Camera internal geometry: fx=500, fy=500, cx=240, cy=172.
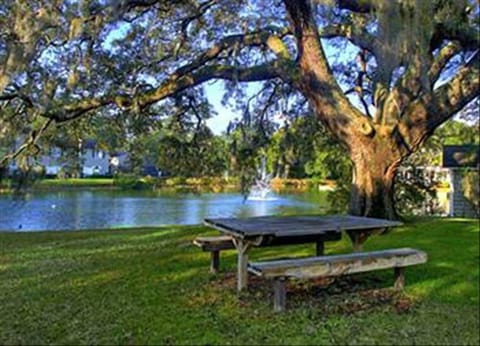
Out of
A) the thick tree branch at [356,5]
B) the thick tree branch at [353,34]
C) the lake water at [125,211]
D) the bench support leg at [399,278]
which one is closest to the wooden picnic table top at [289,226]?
the bench support leg at [399,278]

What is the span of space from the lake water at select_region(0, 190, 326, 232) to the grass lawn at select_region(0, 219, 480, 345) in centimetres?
739

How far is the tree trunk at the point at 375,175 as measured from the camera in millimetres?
7305

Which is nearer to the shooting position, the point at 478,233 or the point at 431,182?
the point at 478,233

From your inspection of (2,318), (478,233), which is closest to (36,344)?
(2,318)

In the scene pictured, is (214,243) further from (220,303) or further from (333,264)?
(333,264)

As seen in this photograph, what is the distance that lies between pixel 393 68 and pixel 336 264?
3.72m

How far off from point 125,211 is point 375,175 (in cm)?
1344

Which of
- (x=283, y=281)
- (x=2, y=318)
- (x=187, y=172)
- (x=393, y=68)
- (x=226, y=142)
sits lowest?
(x=2, y=318)

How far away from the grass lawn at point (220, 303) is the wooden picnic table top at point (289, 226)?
0.53 meters

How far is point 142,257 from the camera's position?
20.8ft

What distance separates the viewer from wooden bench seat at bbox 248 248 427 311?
361 cm

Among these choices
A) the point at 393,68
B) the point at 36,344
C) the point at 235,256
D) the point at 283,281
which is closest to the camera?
the point at 36,344

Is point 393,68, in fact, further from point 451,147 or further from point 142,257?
point 451,147

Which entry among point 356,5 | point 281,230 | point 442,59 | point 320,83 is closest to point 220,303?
point 281,230
